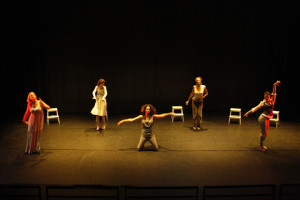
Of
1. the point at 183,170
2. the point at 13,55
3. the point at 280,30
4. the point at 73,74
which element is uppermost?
the point at 280,30

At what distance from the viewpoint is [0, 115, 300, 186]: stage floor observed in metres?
4.58

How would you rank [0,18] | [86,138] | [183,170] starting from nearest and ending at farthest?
Answer: [183,170] → [86,138] → [0,18]

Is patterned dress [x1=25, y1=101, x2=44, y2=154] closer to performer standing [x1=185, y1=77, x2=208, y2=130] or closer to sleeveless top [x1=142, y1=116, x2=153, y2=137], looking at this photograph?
sleeveless top [x1=142, y1=116, x2=153, y2=137]

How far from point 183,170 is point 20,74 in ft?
21.8

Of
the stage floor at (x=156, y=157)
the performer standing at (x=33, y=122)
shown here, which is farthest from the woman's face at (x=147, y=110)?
the performer standing at (x=33, y=122)

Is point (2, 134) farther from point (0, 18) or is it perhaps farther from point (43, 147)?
point (0, 18)

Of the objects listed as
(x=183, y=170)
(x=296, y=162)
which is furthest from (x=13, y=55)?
(x=296, y=162)

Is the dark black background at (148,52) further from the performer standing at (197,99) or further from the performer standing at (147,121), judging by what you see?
the performer standing at (147,121)

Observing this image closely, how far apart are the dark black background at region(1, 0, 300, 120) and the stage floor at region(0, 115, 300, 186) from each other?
5.68 ft

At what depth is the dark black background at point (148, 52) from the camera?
8.56m

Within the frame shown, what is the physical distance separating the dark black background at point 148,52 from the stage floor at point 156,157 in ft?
5.68

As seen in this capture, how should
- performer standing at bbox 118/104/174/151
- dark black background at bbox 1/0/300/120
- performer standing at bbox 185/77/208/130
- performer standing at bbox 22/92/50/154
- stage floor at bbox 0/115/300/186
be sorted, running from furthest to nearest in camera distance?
dark black background at bbox 1/0/300/120
performer standing at bbox 185/77/208/130
performer standing at bbox 118/104/174/151
performer standing at bbox 22/92/50/154
stage floor at bbox 0/115/300/186

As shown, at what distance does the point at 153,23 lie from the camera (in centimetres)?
879

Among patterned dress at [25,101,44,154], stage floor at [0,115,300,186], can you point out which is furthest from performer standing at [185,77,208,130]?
patterned dress at [25,101,44,154]
